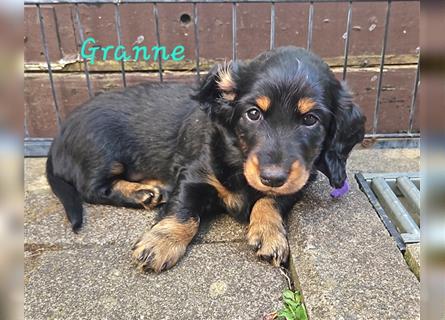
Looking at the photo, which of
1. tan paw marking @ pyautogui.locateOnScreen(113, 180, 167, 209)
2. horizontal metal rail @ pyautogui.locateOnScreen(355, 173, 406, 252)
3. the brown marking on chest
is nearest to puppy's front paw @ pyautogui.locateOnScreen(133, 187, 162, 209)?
tan paw marking @ pyautogui.locateOnScreen(113, 180, 167, 209)

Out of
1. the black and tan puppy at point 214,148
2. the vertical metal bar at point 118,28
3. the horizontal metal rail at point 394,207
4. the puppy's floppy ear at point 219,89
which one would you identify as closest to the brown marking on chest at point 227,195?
the black and tan puppy at point 214,148

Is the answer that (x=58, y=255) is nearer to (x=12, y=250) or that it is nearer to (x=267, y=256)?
(x=267, y=256)

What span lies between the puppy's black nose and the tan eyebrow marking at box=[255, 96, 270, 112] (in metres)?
0.31

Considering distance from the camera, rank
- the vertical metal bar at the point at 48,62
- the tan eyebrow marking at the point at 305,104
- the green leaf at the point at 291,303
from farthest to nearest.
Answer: the vertical metal bar at the point at 48,62
the tan eyebrow marking at the point at 305,104
the green leaf at the point at 291,303

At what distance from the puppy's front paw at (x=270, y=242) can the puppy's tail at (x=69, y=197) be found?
95cm

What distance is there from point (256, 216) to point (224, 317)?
2.05 feet

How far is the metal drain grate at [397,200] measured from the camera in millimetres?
2355

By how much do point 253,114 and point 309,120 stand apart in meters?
0.27

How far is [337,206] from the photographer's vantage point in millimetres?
2480

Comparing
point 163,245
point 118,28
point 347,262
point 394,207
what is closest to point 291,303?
point 347,262

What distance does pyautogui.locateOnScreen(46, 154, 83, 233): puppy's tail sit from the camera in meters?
2.46

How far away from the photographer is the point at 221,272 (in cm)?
212

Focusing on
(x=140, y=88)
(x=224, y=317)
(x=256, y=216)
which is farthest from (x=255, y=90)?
(x=140, y=88)

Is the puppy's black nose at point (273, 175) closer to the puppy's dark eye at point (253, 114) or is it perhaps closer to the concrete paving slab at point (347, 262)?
the puppy's dark eye at point (253, 114)
